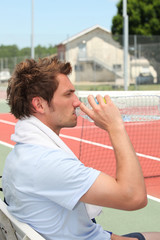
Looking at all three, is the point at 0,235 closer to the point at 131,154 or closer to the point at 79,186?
the point at 79,186

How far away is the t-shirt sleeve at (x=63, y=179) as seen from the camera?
1771 mm

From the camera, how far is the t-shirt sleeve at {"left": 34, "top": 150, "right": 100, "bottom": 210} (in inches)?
69.7

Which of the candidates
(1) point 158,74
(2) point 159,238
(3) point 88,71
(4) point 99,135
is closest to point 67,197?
(2) point 159,238

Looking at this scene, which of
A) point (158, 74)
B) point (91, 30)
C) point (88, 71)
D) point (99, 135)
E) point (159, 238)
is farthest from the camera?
point (91, 30)

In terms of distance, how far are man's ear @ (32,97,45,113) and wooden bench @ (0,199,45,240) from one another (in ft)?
1.56

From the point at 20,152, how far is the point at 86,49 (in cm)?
5164

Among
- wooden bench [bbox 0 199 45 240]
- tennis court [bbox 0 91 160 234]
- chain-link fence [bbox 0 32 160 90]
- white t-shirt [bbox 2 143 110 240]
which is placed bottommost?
tennis court [bbox 0 91 160 234]

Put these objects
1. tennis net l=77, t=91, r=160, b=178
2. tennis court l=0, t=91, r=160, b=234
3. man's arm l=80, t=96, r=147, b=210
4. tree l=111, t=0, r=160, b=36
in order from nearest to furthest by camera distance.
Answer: man's arm l=80, t=96, r=147, b=210, tennis court l=0, t=91, r=160, b=234, tennis net l=77, t=91, r=160, b=178, tree l=111, t=0, r=160, b=36

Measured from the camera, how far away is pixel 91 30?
63281 mm

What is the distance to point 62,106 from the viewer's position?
207cm

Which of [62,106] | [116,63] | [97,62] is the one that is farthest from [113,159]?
[97,62]

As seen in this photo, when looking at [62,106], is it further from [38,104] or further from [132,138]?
[132,138]

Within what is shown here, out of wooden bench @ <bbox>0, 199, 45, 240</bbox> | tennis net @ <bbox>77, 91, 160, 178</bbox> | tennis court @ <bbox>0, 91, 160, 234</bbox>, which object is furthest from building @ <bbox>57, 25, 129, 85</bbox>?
wooden bench @ <bbox>0, 199, 45, 240</bbox>

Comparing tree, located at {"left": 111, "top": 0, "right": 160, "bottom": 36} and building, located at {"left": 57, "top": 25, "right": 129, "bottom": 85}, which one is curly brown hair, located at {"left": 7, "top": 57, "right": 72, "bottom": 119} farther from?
tree, located at {"left": 111, "top": 0, "right": 160, "bottom": 36}
